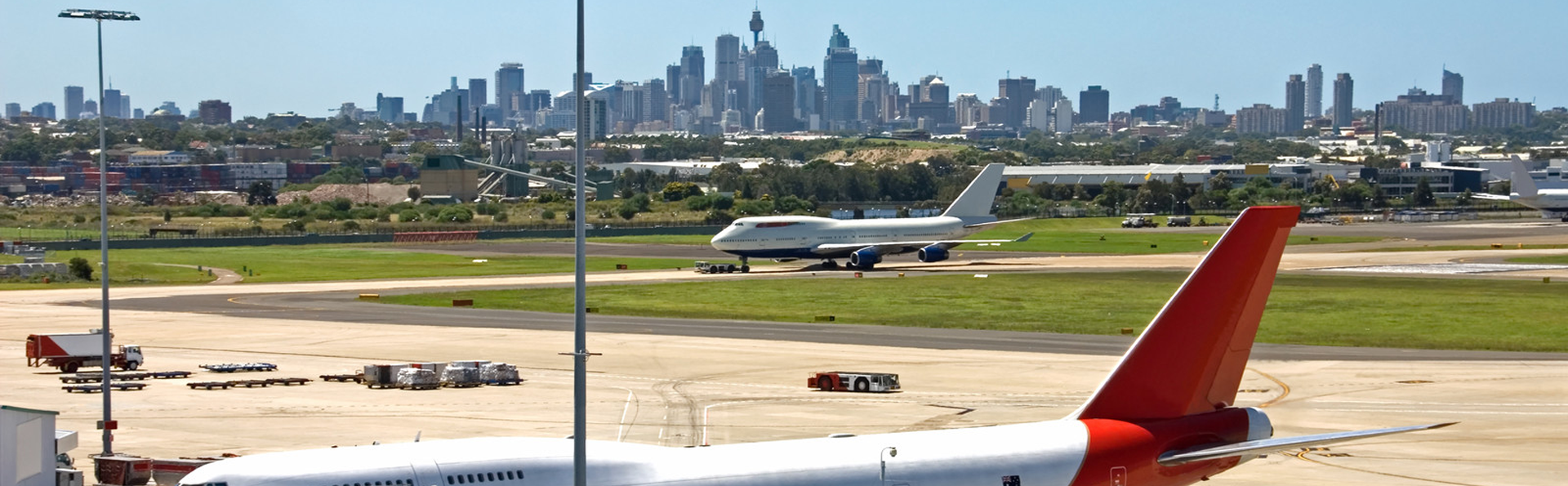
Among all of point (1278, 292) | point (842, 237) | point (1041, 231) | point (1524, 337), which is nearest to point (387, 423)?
point (1524, 337)

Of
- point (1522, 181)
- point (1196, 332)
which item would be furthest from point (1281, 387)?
point (1522, 181)

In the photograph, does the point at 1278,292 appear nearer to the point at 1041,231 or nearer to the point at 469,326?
the point at 469,326

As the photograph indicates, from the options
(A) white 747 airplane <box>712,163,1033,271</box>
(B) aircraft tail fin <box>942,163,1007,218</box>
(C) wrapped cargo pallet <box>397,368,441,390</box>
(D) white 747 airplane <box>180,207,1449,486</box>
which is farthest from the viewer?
(B) aircraft tail fin <box>942,163,1007,218</box>

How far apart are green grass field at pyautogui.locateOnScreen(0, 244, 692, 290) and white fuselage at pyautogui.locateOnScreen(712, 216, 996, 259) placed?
34.2 ft

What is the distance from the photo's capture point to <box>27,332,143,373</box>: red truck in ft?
185

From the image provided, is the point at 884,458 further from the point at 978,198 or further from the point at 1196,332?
the point at 978,198

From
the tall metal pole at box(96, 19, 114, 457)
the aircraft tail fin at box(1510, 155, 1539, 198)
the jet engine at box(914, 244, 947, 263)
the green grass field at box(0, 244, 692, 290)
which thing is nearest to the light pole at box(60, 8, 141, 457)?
the tall metal pole at box(96, 19, 114, 457)

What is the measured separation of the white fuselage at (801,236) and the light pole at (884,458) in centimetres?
8781

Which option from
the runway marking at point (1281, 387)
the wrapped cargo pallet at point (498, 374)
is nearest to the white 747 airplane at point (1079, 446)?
the runway marking at point (1281, 387)

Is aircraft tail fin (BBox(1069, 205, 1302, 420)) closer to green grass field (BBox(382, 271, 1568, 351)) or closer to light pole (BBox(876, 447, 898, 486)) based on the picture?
light pole (BBox(876, 447, 898, 486))

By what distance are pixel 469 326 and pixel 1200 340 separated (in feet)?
173

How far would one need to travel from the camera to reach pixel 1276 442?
2256 cm

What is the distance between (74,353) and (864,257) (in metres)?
63.5

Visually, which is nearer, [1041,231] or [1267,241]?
[1267,241]
